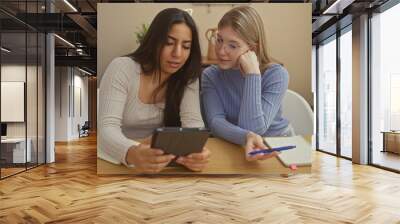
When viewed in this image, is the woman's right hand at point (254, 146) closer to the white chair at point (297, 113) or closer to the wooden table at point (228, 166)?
the wooden table at point (228, 166)

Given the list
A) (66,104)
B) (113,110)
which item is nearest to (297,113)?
(113,110)

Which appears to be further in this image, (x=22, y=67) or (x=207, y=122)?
(x=22, y=67)

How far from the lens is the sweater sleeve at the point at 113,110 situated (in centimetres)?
619

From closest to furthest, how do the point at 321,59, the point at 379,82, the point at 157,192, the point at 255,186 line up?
the point at 157,192 → the point at 255,186 → the point at 379,82 → the point at 321,59

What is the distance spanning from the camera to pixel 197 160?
6.59 m

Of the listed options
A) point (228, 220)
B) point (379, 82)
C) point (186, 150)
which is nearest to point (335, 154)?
point (379, 82)

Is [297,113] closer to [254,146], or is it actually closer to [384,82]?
[254,146]

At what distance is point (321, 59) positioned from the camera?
1122 cm

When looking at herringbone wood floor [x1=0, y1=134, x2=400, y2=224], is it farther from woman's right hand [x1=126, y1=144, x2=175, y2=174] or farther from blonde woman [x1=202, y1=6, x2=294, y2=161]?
blonde woman [x1=202, y1=6, x2=294, y2=161]

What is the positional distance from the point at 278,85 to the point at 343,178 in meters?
1.85

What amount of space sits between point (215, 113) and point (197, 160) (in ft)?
2.63

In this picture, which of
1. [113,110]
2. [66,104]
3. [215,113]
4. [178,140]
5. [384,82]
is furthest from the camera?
[66,104]

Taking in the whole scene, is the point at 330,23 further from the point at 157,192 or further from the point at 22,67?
the point at 22,67

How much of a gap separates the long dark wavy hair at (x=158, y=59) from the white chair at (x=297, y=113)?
149 cm
